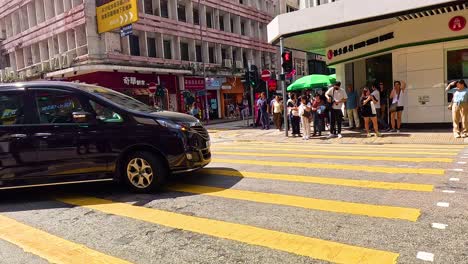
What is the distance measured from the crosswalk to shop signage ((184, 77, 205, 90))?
89.6 feet

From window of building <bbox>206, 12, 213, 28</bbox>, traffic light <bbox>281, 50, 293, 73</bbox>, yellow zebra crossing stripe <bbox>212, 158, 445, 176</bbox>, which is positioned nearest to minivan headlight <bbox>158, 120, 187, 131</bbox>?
yellow zebra crossing stripe <bbox>212, 158, 445, 176</bbox>

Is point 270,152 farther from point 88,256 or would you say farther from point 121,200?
point 88,256

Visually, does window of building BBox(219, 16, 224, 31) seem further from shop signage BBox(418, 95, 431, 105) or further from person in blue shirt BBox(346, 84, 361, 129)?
shop signage BBox(418, 95, 431, 105)

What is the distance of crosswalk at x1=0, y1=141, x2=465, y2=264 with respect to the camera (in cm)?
376

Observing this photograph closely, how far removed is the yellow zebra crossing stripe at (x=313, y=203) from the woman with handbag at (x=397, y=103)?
898cm

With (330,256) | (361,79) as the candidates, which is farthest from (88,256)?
(361,79)

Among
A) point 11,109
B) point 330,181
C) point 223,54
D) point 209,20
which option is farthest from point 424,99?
point 223,54

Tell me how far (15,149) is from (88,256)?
293 cm

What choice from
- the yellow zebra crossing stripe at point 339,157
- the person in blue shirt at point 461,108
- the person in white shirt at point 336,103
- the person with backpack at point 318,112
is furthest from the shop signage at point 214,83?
the person in blue shirt at point 461,108

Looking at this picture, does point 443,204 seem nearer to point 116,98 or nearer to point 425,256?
point 425,256

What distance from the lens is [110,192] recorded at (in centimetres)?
628

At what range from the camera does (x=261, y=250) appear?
371 centimetres

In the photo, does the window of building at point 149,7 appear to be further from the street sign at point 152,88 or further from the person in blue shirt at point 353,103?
the person in blue shirt at point 353,103

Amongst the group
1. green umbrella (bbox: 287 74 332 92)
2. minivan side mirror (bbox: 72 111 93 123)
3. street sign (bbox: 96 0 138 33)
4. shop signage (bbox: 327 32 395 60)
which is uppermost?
street sign (bbox: 96 0 138 33)
